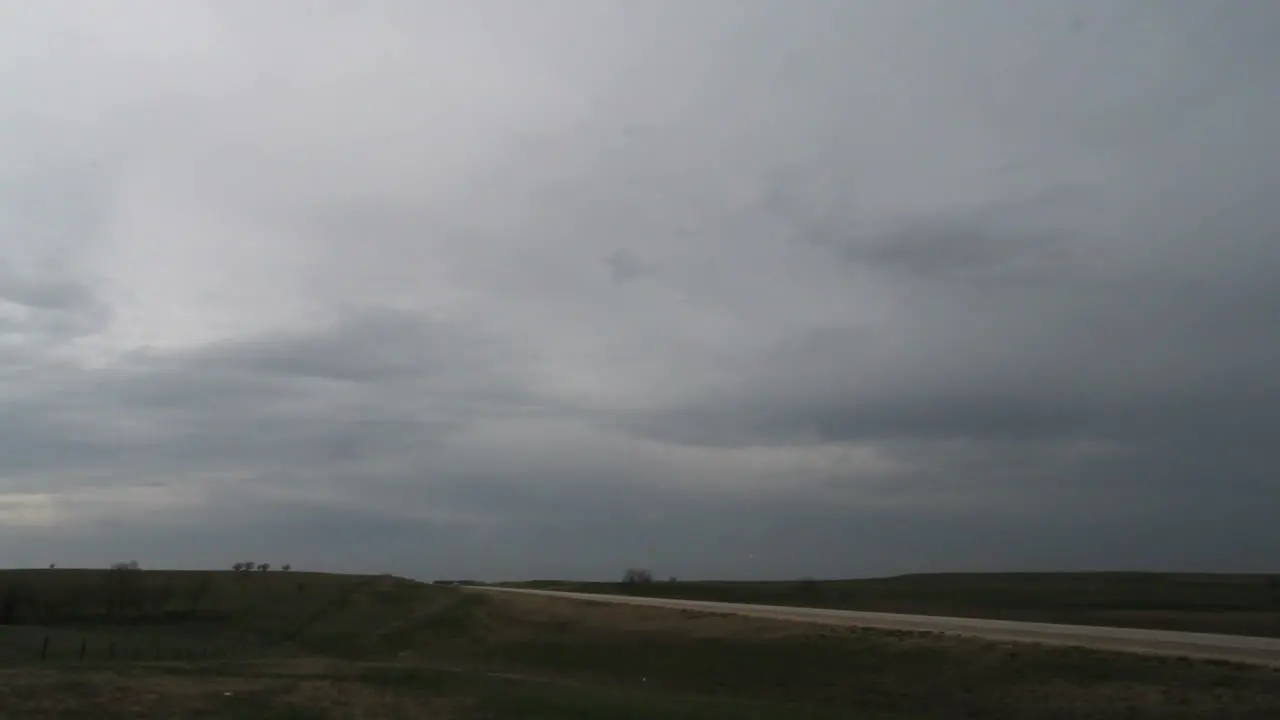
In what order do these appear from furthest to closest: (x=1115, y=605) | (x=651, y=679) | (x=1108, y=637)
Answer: (x=1115, y=605)
(x=651, y=679)
(x=1108, y=637)

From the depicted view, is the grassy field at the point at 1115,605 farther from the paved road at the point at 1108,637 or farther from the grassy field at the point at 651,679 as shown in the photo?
the grassy field at the point at 651,679

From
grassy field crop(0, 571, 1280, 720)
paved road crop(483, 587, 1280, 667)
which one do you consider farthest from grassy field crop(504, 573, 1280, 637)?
grassy field crop(0, 571, 1280, 720)

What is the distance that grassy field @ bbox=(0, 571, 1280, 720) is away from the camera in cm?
3122

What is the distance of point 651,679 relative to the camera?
151 ft

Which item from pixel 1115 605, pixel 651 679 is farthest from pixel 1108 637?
pixel 1115 605

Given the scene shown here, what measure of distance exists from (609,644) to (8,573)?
91814 mm


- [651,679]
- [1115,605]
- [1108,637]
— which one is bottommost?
[651,679]

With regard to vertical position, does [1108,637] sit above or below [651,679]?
above

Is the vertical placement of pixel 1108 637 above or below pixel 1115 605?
below

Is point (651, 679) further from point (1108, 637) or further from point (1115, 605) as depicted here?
point (1115, 605)

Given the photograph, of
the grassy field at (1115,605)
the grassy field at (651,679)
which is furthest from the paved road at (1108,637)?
the grassy field at (1115,605)

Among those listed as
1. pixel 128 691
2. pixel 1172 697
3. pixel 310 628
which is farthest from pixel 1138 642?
pixel 310 628

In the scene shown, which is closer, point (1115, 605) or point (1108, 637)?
point (1108, 637)

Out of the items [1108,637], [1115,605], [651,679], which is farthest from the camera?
[1115,605]
